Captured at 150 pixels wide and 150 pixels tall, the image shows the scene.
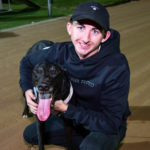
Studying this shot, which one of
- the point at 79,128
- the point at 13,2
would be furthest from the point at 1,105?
the point at 13,2

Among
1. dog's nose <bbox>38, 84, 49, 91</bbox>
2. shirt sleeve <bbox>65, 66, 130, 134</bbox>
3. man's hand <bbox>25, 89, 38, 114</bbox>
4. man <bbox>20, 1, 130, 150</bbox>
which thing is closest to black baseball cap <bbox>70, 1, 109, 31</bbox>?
man <bbox>20, 1, 130, 150</bbox>

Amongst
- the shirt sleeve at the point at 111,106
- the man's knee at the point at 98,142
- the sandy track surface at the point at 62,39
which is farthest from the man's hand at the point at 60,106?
the sandy track surface at the point at 62,39

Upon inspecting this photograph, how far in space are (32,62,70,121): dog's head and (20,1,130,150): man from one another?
3.3 inches

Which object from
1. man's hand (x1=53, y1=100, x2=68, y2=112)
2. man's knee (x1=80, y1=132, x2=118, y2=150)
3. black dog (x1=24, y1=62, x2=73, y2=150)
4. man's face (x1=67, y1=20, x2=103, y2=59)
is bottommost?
man's knee (x1=80, y1=132, x2=118, y2=150)

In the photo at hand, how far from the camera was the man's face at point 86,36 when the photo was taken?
1.79 m

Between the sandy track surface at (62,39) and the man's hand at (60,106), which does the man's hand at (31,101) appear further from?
the sandy track surface at (62,39)

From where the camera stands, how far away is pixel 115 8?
9.33m

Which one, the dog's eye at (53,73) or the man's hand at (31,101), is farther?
the man's hand at (31,101)

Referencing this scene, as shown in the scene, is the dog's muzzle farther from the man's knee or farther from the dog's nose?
the man's knee

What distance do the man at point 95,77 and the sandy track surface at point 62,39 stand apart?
0.76 meters

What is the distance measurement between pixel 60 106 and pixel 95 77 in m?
0.37

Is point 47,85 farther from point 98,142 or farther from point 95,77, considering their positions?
point 98,142

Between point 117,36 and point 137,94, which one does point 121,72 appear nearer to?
point 117,36

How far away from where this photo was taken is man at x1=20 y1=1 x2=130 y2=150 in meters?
1.78
